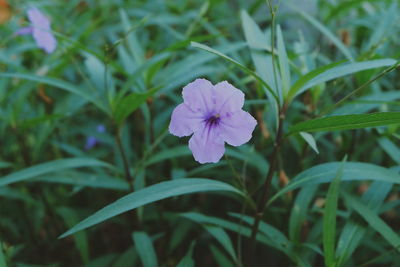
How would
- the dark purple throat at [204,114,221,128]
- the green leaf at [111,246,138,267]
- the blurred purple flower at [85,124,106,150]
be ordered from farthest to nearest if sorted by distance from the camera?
the blurred purple flower at [85,124,106,150], the green leaf at [111,246,138,267], the dark purple throat at [204,114,221,128]

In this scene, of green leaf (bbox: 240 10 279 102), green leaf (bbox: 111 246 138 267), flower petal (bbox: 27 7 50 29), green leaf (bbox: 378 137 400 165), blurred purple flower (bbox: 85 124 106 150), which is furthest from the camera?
Result: blurred purple flower (bbox: 85 124 106 150)

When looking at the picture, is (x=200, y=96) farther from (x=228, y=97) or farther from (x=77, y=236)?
(x=77, y=236)

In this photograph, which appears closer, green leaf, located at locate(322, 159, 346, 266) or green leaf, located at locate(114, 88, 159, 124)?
green leaf, located at locate(322, 159, 346, 266)

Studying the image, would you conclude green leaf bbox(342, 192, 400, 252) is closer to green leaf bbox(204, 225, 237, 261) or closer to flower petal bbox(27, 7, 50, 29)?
green leaf bbox(204, 225, 237, 261)

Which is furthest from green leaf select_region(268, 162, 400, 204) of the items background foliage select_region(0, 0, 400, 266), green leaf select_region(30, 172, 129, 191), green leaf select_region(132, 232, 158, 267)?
green leaf select_region(30, 172, 129, 191)

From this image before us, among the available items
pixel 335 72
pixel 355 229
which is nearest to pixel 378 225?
pixel 355 229

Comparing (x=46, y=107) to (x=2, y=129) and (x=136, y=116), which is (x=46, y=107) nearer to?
(x=2, y=129)
